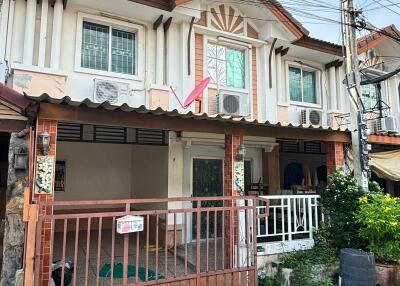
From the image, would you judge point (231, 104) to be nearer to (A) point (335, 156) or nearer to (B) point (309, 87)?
(A) point (335, 156)

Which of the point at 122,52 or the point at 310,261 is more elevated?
the point at 122,52

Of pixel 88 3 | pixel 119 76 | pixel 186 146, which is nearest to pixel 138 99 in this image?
pixel 119 76

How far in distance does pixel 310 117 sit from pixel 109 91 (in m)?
6.03

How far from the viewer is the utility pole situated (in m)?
7.26

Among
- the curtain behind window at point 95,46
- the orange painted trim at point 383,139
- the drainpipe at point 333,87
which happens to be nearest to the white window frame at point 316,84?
the drainpipe at point 333,87

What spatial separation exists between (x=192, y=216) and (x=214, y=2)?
19.7ft

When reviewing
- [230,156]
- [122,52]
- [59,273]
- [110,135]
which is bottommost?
[59,273]

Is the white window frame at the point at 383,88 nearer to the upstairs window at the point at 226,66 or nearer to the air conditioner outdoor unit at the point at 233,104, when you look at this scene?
the upstairs window at the point at 226,66

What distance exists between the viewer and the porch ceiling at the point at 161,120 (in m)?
4.59

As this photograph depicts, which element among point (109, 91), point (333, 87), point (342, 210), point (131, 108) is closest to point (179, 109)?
point (109, 91)

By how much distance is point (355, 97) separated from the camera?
766 centimetres

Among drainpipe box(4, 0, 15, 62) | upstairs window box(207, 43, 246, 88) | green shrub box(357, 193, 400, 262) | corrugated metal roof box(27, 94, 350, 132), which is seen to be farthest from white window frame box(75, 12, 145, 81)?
green shrub box(357, 193, 400, 262)

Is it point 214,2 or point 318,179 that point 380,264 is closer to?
point 318,179

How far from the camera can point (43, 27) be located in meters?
6.84
